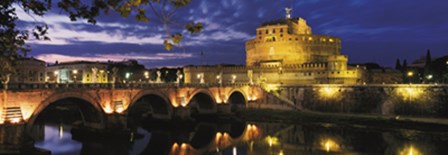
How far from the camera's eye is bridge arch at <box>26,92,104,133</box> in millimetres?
32081

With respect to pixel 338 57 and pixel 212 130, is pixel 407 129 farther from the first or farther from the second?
pixel 338 57

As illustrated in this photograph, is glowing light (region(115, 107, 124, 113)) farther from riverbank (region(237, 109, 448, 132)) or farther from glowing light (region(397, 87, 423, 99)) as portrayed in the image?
glowing light (region(397, 87, 423, 99))

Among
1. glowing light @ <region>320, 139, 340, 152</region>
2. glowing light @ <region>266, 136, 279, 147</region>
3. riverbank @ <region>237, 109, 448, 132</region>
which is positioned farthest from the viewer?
riverbank @ <region>237, 109, 448, 132</region>

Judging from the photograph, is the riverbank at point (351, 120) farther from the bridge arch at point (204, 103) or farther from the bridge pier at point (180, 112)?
the bridge pier at point (180, 112)

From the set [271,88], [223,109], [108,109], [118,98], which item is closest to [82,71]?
[271,88]

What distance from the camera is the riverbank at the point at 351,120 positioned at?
153 ft

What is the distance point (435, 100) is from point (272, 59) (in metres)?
45.0

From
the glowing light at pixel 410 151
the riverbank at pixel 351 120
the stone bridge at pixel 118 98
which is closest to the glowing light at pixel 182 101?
the stone bridge at pixel 118 98

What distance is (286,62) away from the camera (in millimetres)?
92500

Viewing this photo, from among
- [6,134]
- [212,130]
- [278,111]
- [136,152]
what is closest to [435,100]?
[278,111]

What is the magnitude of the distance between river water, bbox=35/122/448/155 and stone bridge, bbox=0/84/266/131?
3.90 meters

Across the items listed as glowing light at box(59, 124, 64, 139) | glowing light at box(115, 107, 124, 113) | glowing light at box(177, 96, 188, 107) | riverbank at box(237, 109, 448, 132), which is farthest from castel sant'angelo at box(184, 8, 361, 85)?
glowing light at box(115, 107, 124, 113)

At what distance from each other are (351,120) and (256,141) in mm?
19337

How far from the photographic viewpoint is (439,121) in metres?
48.0
